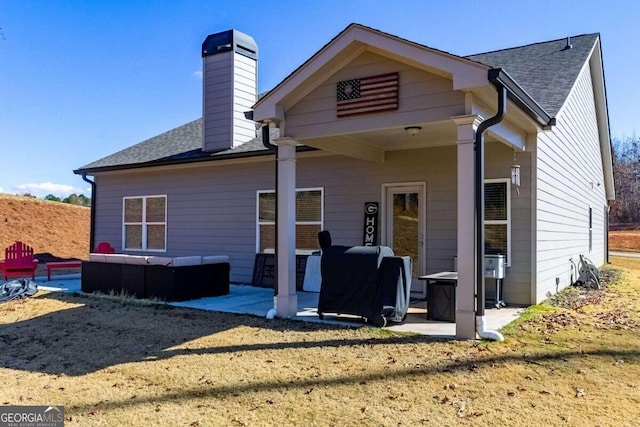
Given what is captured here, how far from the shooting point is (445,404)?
340cm

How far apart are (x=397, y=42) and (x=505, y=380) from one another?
3.64 metres

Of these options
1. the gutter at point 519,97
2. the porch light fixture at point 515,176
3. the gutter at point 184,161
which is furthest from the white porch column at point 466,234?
→ the gutter at point 184,161

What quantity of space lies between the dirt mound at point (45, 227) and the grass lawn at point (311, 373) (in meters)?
14.1

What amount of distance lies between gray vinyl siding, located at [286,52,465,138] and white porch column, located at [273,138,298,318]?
0.98ft

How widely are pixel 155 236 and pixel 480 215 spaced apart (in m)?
8.50

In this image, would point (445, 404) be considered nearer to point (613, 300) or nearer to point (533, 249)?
point (533, 249)

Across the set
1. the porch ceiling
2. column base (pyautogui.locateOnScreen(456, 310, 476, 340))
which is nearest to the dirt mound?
the porch ceiling

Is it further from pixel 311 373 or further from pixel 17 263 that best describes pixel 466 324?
pixel 17 263

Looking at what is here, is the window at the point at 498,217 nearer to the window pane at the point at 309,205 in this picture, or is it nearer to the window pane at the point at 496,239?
the window pane at the point at 496,239

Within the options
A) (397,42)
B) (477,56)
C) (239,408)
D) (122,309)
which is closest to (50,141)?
(122,309)

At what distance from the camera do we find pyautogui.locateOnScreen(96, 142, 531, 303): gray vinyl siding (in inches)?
297

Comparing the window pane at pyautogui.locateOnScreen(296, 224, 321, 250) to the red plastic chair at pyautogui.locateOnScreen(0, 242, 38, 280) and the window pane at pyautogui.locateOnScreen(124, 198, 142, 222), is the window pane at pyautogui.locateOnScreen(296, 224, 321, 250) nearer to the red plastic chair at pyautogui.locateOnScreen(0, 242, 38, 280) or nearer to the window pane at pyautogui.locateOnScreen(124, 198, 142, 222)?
the window pane at pyautogui.locateOnScreen(124, 198, 142, 222)

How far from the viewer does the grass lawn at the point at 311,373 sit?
327 cm

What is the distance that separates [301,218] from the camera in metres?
9.48
